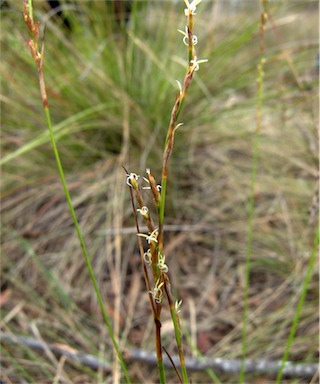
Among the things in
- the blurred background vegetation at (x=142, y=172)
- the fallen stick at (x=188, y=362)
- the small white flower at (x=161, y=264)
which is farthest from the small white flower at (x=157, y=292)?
the blurred background vegetation at (x=142, y=172)

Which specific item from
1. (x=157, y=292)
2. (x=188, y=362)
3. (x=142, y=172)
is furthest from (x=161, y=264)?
(x=142, y=172)

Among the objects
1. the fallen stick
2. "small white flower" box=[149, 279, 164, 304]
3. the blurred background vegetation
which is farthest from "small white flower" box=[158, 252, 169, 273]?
the blurred background vegetation

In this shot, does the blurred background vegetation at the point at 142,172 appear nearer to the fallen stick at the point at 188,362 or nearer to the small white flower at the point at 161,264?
the fallen stick at the point at 188,362

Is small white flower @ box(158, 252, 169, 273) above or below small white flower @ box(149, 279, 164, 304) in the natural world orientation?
above

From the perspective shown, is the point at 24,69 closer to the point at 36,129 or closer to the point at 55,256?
the point at 36,129

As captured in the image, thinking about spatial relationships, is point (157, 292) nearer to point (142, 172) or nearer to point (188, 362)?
point (188, 362)

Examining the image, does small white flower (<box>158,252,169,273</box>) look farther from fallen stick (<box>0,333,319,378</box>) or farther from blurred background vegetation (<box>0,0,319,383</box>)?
blurred background vegetation (<box>0,0,319,383</box>)
